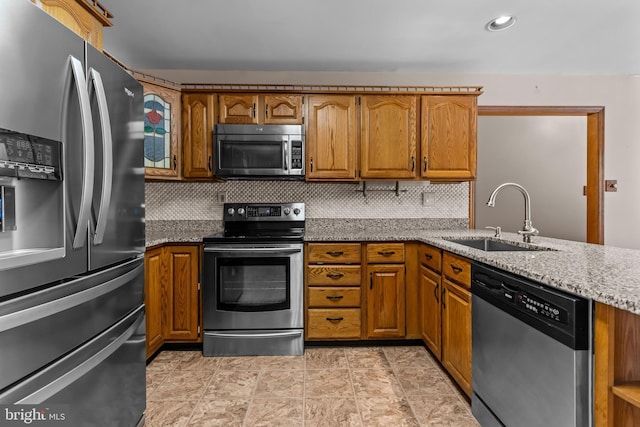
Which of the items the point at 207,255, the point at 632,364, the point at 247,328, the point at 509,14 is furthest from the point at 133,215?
the point at 509,14

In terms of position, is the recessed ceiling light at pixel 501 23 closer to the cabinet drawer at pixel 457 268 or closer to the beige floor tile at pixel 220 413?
the cabinet drawer at pixel 457 268

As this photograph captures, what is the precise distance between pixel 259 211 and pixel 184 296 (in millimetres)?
990

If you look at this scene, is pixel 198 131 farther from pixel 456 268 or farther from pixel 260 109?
pixel 456 268

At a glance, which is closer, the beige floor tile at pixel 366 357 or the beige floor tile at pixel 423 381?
the beige floor tile at pixel 423 381

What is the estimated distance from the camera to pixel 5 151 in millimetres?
871

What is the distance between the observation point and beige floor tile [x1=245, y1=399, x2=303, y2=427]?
1.83 m

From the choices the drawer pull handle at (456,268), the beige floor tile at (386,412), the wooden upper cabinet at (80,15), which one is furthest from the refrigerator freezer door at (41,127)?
the drawer pull handle at (456,268)

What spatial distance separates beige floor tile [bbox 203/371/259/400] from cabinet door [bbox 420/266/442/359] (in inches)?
50.2

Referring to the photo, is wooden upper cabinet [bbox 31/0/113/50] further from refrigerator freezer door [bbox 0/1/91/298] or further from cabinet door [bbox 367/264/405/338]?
cabinet door [bbox 367/264/405/338]

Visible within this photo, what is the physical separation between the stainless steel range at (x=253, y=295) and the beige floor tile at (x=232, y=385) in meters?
0.29

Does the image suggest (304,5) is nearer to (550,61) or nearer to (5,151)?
(5,151)

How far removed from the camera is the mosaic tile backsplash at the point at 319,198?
331 centimetres

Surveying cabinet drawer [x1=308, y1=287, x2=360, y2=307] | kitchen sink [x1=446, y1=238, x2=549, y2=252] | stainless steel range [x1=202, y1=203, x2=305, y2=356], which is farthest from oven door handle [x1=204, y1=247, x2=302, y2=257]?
kitchen sink [x1=446, y1=238, x2=549, y2=252]

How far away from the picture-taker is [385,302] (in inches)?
109
